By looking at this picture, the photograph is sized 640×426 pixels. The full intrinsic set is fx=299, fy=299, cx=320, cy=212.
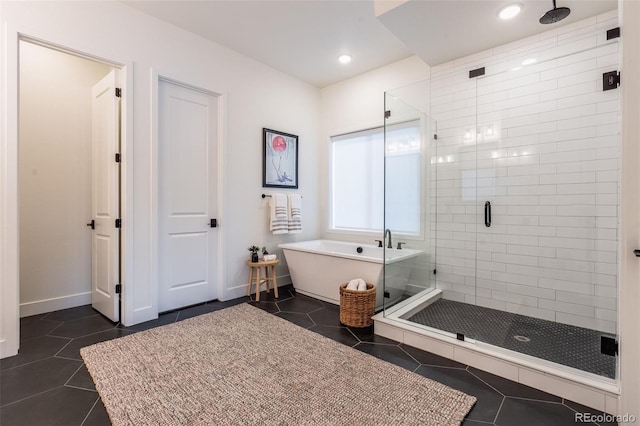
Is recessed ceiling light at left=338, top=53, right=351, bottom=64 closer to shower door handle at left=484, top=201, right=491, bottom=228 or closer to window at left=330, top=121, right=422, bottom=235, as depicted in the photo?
window at left=330, top=121, right=422, bottom=235

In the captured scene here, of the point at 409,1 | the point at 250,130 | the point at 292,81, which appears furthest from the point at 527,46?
the point at 250,130

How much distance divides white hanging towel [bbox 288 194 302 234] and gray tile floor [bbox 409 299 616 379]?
1.94 meters

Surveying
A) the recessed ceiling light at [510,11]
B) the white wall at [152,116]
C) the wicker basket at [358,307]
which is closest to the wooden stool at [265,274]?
the white wall at [152,116]

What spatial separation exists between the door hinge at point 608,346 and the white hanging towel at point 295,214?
3.14 m

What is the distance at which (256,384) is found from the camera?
1856 millimetres

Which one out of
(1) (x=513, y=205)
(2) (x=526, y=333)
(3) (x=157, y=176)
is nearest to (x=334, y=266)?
(2) (x=526, y=333)

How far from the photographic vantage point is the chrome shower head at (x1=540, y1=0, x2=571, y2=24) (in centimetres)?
236

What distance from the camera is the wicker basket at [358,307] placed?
2.73 meters

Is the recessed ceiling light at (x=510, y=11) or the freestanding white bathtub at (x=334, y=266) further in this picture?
the freestanding white bathtub at (x=334, y=266)

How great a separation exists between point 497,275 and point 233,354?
2.61 m

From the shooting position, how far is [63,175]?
10.8 ft

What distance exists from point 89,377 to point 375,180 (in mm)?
3519

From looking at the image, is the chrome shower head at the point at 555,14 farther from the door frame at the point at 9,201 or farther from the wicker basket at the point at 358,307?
the door frame at the point at 9,201

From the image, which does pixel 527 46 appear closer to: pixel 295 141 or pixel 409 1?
pixel 409 1
